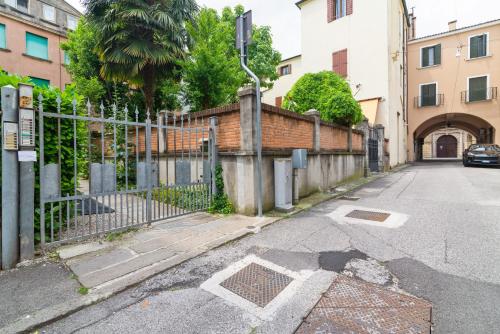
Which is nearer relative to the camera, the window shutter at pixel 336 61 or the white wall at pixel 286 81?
the window shutter at pixel 336 61

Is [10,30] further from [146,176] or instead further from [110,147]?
[146,176]

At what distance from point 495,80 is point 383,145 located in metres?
12.9

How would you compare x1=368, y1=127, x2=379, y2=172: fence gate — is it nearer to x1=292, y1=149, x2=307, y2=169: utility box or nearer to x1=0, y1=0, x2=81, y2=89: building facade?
x1=292, y1=149, x2=307, y2=169: utility box

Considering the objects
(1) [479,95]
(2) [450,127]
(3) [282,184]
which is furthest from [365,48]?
(2) [450,127]

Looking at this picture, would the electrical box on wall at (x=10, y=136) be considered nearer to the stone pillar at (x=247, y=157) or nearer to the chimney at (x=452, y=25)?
the stone pillar at (x=247, y=157)

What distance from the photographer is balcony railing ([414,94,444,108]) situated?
22.1 meters

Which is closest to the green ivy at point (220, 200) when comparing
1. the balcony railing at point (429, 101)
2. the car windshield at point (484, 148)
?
the car windshield at point (484, 148)

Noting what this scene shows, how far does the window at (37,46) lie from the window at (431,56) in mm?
29820

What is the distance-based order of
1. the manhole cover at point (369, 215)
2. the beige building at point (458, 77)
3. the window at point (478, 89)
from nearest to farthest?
the manhole cover at point (369, 215) → the beige building at point (458, 77) → the window at point (478, 89)

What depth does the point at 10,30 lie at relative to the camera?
15.4 metres

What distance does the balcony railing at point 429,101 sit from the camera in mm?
22109

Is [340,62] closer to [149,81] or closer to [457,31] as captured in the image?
[457,31]

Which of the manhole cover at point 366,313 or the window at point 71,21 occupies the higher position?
the window at point 71,21

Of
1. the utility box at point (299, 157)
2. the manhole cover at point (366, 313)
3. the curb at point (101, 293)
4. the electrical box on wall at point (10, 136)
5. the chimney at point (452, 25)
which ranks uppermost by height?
the chimney at point (452, 25)
